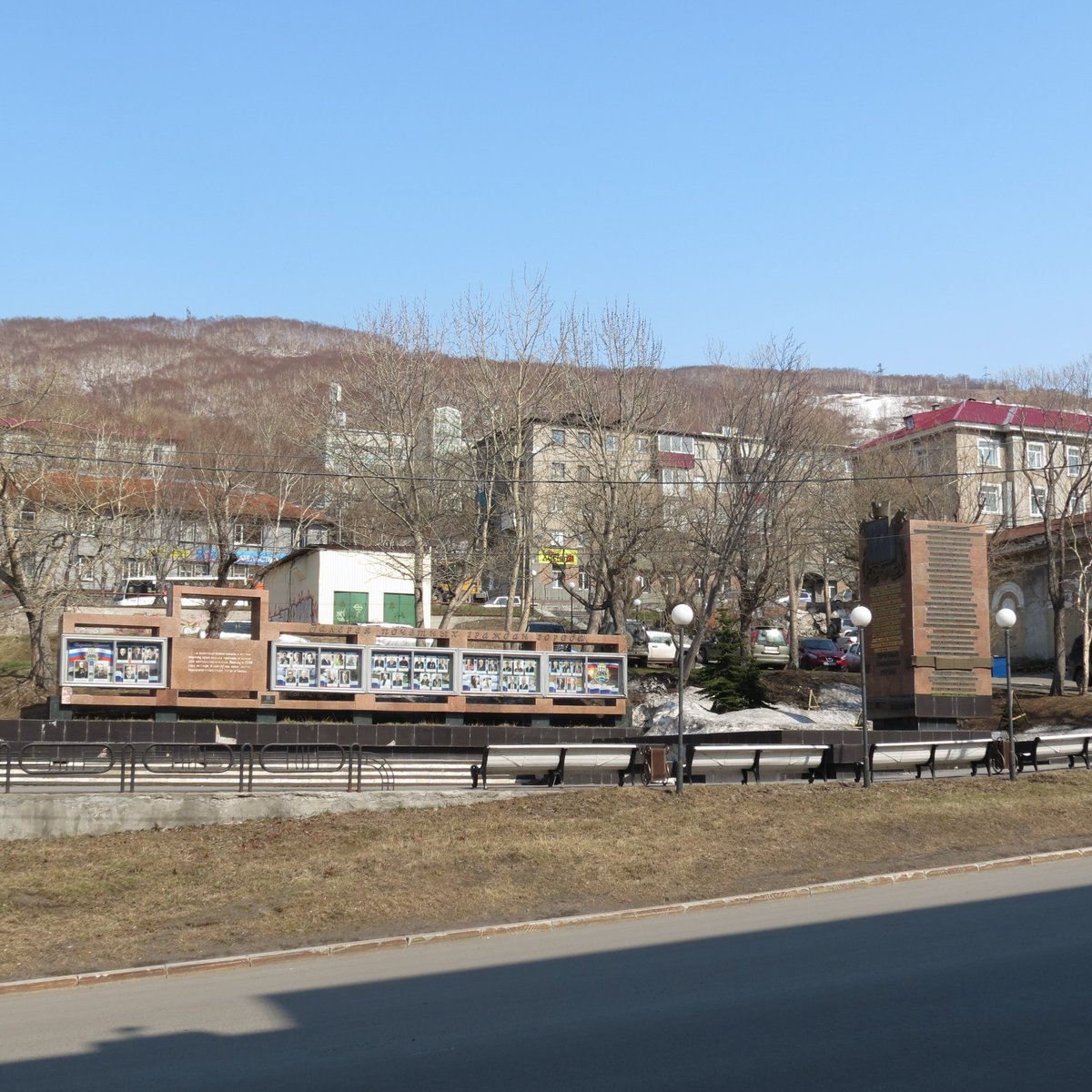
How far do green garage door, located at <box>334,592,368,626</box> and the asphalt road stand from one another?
1229 inches

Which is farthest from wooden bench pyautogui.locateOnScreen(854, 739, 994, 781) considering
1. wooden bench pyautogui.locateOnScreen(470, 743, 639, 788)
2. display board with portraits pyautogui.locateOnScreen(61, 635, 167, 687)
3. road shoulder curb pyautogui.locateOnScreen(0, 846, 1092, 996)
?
display board with portraits pyautogui.locateOnScreen(61, 635, 167, 687)

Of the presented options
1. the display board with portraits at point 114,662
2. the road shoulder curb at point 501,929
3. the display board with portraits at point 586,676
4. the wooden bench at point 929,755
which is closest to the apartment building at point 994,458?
the display board with portraits at point 586,676

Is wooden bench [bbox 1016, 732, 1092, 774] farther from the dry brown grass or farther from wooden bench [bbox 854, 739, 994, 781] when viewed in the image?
the dry brown grass

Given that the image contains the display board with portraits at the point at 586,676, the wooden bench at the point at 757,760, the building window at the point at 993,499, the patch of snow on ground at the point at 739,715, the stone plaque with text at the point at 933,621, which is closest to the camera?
the wooden bench at the point at 757,760

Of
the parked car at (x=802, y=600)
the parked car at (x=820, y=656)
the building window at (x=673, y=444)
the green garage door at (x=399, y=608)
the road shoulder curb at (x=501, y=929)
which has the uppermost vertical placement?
the building window at (x=673, y=444)

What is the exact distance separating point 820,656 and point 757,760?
27.7 meters

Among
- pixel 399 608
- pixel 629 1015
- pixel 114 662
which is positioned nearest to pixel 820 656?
pixel 399 608

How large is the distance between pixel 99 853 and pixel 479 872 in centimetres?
473

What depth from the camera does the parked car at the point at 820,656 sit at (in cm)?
4759

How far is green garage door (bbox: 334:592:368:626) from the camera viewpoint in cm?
4312

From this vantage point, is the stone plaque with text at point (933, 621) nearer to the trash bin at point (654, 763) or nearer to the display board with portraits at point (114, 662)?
the trash bin at point (654, 763)

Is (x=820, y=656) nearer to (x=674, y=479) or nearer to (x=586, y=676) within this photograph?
(x=674, y=479)

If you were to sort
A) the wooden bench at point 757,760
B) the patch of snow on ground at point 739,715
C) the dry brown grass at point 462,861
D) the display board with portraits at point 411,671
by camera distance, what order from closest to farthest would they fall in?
the dry brown grass at point 462,861 → the wooden bench at point 757,760 → the display board with portraits at point 411,671 → the patch of snow on ground at point 739,715

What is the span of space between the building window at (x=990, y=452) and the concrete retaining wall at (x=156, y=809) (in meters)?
49.8
